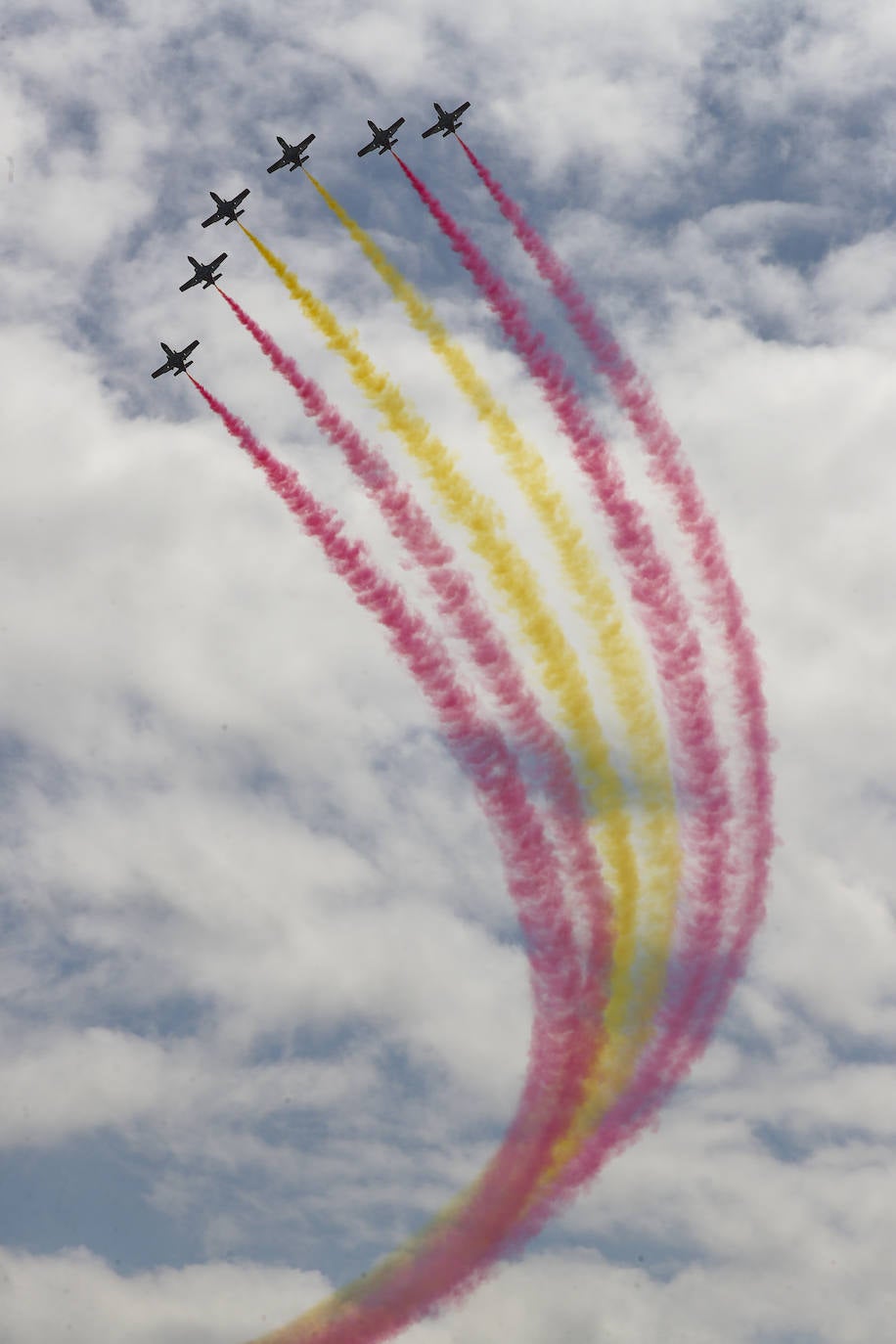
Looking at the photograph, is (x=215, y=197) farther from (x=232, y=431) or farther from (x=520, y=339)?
(x=520, y=339)

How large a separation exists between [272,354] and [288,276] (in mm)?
4962

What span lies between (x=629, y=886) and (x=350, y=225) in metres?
41.3

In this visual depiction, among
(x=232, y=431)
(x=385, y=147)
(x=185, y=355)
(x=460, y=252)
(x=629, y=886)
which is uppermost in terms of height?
(x=385, y=147)

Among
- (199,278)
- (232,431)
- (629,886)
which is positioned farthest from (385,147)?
(629,886)

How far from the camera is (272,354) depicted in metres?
89.6

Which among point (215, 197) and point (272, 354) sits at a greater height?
point (215, 197)

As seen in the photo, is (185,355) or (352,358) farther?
(185,355)

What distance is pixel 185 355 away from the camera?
95.8 meters

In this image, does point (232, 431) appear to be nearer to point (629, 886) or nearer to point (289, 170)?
point (289, 170)

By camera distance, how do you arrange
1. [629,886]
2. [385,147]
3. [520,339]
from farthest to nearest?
[385,147]
[520,339]
[629,886]

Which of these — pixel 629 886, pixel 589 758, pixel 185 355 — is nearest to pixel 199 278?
pixel 185 355

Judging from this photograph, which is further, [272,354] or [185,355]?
[185,355]

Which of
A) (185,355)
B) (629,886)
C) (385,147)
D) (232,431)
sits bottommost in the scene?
(629,886)

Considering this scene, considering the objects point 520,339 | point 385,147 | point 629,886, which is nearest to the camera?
point 629,886
